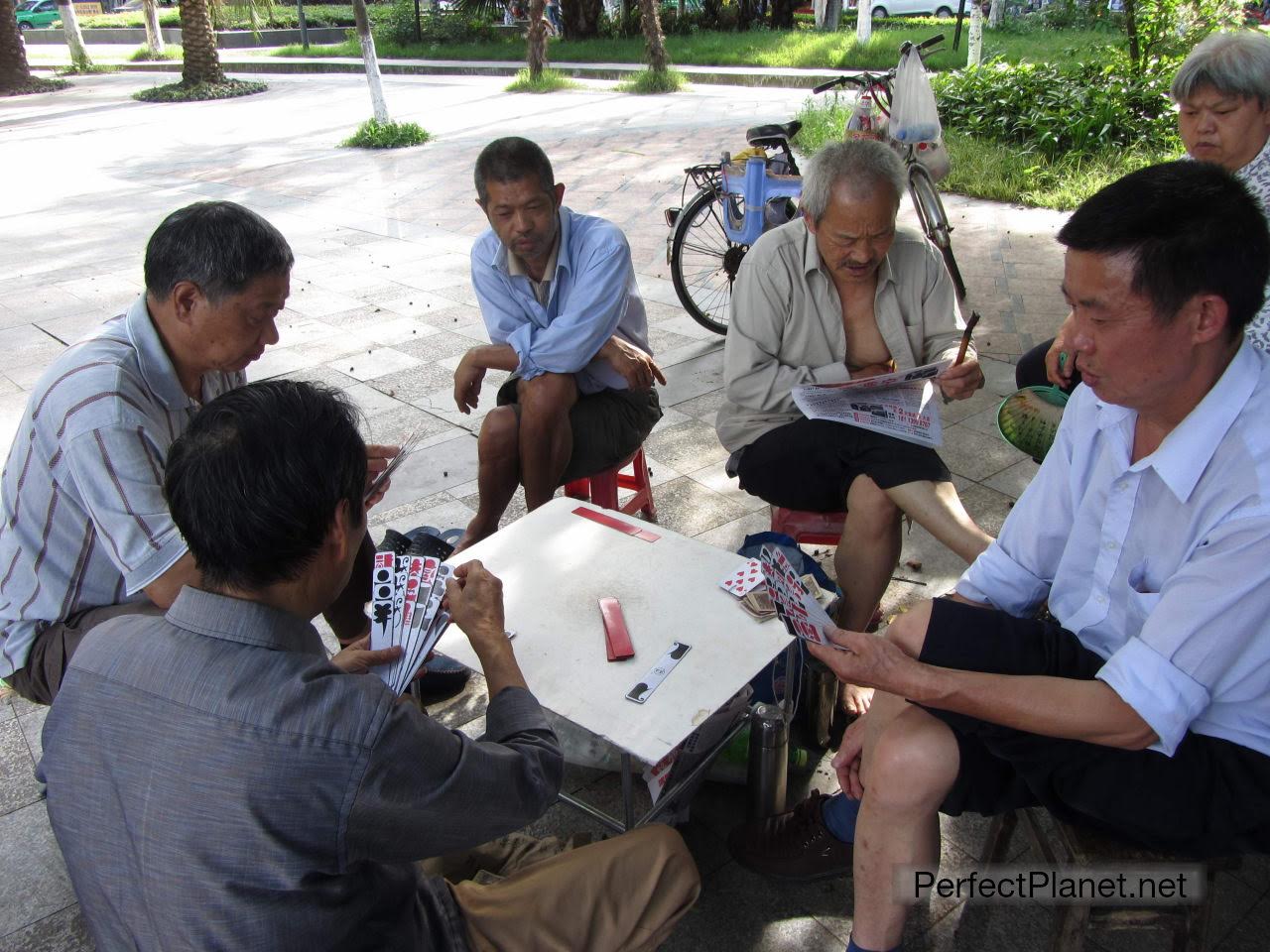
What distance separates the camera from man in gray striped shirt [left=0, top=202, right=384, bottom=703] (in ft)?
6.03

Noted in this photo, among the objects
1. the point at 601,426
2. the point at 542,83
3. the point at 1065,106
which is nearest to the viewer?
the point at 601,426

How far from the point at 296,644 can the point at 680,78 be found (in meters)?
15.6

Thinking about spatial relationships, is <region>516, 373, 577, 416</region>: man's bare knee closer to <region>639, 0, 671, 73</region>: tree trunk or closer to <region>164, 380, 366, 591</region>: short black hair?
<region>164, 380, 366, 591</region>: short black hair

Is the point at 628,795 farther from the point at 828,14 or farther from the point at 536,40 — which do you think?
the point at 828,14

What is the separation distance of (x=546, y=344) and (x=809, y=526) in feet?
3.30

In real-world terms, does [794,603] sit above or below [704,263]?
above

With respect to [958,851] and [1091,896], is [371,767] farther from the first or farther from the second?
[958,851]

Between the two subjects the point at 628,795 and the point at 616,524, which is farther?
the point at 616,524

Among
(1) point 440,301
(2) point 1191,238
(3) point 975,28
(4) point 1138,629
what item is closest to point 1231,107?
(2) point 1191,238

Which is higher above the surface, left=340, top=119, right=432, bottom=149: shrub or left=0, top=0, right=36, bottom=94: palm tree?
left=0, top=0, right=36, bottom=94: palm tree

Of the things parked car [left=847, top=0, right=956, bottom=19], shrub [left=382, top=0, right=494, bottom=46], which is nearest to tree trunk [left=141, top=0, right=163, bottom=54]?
shrub [left=382, top=0, right=494, bottom=46]

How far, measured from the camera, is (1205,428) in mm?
1499

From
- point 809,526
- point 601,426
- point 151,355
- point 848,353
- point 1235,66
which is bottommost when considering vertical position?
point 809,526

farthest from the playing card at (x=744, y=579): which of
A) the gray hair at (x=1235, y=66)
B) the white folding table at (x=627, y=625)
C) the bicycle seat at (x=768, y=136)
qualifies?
the bicycle seat at (x=768, y=136)
